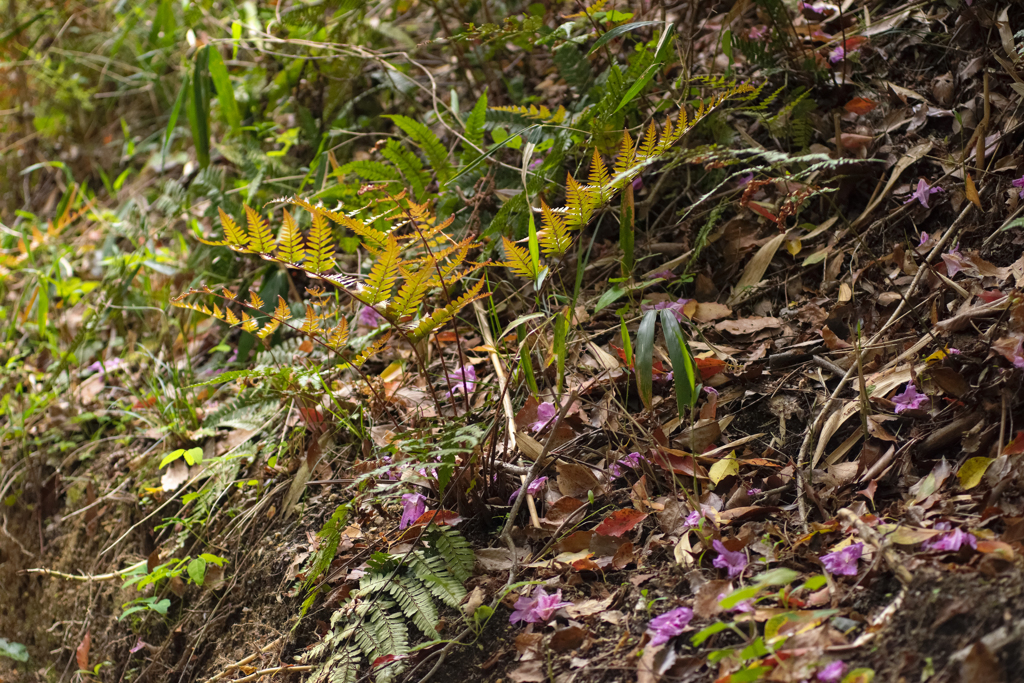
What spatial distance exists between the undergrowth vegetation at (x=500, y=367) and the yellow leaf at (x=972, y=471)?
0.04 m

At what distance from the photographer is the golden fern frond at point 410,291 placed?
1337 millimetres

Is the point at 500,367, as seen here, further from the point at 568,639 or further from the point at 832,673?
the point at 832,673

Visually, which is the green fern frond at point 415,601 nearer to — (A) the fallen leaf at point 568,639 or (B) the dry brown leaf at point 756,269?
(A) the fallen leaf at point 568,639

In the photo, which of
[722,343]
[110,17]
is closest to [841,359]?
[722,343]

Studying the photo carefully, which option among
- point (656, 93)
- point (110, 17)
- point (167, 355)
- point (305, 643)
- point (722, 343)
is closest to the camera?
point (305, 643)

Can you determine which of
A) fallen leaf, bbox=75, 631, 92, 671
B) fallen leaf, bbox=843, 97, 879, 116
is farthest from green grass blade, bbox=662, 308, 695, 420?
fallen leaf, bbox=75, 631, 92, 671

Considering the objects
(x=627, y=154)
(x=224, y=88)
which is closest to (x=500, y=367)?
(x=627, y=154)

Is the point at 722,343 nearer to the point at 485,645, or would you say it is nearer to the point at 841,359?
the point at 841,359

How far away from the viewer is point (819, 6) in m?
2.01

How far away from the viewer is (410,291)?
134 centimetres

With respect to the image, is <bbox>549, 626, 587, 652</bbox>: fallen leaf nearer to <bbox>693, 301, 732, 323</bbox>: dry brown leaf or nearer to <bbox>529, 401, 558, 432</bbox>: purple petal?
<bbox>529, 401, 558, 432</bbox>: purple petal

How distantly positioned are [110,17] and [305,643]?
3.77 m

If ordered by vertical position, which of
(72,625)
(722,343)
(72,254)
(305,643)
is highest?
(72,254)

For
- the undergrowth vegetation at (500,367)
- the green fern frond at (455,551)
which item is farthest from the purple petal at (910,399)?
the green fern frond at (455,551)
